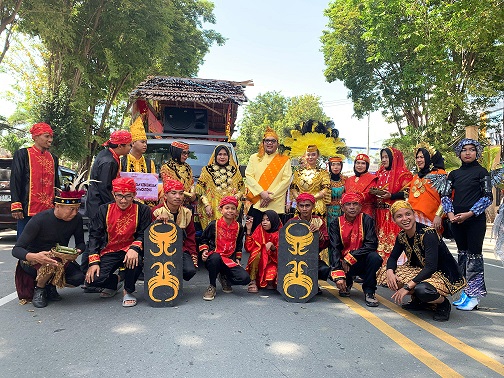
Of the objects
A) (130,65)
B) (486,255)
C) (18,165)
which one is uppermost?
(130,65)

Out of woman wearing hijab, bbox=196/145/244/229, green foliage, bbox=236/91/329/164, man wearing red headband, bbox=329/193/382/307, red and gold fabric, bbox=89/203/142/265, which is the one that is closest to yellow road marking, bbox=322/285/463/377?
man wearing red headband, bbox=329/193/382/307

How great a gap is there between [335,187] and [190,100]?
424cm

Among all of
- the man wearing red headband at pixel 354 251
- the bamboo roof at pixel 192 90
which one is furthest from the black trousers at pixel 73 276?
the bamboo roof at pixel 192 90

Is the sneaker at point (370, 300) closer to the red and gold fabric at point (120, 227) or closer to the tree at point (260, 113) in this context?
the red and gold fabric at point (120, 227)

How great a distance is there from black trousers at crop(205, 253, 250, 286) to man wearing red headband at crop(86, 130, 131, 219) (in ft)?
4.48

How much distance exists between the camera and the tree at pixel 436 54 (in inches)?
505

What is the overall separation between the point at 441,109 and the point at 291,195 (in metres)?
11.8

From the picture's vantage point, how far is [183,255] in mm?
4805

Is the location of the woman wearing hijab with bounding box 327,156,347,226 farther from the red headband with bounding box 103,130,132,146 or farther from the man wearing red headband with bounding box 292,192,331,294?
the red headband with bounding box 103,130,132,146

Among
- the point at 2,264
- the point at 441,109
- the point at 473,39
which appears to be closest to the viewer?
the point at 2,264

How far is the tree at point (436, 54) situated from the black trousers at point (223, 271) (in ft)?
34.4

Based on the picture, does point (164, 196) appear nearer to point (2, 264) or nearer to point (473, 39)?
point (2, 264)

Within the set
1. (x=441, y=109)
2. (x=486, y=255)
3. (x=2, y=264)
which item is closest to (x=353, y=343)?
(x=2, y=264)

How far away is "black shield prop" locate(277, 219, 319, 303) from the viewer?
4543 mm
